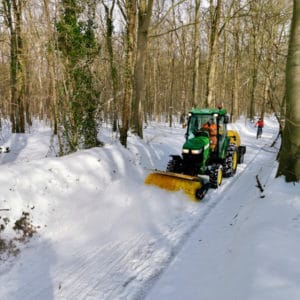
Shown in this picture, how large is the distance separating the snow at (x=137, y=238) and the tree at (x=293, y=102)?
16.0 inches

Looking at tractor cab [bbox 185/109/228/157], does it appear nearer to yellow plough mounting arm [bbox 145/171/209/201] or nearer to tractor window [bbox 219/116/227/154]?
tractor window [bbox 219/116/227/154]

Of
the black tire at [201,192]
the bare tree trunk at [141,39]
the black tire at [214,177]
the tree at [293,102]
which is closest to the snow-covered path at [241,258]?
the tree at [293,102]

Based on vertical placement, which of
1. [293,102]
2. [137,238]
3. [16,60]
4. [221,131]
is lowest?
A: [137,238]

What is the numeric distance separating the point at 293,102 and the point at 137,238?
433 cm

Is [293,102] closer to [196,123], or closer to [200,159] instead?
[200,159]

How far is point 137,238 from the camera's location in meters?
5.27

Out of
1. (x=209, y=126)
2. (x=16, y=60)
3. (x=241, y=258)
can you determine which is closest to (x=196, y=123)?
(x=209, y=126)

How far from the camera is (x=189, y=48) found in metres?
Answer: 34.3

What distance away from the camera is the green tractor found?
7.07 metres

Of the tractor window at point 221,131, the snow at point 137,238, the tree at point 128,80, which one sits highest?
the tree at point 128,80

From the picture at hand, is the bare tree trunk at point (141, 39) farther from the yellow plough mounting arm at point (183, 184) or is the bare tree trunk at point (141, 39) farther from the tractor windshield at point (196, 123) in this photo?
the yellow plough mounting arm at point (183, 184)

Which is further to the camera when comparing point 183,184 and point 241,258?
point 183,184

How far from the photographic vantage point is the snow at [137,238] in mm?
3658

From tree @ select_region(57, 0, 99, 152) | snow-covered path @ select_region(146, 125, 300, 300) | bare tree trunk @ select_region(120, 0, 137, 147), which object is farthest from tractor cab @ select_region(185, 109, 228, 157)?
tree @ select_region(57, 0, 99, 152)
